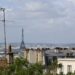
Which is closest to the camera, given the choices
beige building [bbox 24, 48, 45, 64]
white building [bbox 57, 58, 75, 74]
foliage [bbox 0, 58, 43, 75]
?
foliage [bbox 0, 58, 43, 75]

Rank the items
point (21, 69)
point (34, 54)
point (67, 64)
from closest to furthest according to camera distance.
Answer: point (21, 69), point (67, 64), point (34, 54)

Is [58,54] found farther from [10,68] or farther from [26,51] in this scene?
[10,68]

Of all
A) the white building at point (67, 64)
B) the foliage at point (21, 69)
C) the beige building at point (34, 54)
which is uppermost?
the beige building at point (34, 54)

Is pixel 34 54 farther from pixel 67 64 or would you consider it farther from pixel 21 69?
pixel 21 69

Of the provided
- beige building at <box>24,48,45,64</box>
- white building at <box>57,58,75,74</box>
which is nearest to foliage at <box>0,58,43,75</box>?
white building at <box>57,58,75,74</box>

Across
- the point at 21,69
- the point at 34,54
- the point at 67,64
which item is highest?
the point at 34,54

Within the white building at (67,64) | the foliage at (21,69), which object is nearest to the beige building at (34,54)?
the white building at (67,64)

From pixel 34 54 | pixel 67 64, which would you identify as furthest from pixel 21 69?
pixel 34 54

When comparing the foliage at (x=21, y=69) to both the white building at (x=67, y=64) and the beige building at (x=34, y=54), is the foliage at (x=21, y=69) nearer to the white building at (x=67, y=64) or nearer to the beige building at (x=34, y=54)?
the white building at (x=67, y=64)

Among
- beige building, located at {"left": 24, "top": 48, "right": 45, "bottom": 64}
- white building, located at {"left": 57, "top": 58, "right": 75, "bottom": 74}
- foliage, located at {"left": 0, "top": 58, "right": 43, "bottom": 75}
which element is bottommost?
white building, located at {"left": 57, "top": 58, "right": 75, "bottom": 74}

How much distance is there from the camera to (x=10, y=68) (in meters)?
35.1

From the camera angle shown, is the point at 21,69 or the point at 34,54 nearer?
the point at 21,69

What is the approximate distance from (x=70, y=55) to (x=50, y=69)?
933 centimetres

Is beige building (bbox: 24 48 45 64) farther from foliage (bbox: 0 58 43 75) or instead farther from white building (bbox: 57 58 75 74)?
foliage (bbox: 0 58 43 75)
